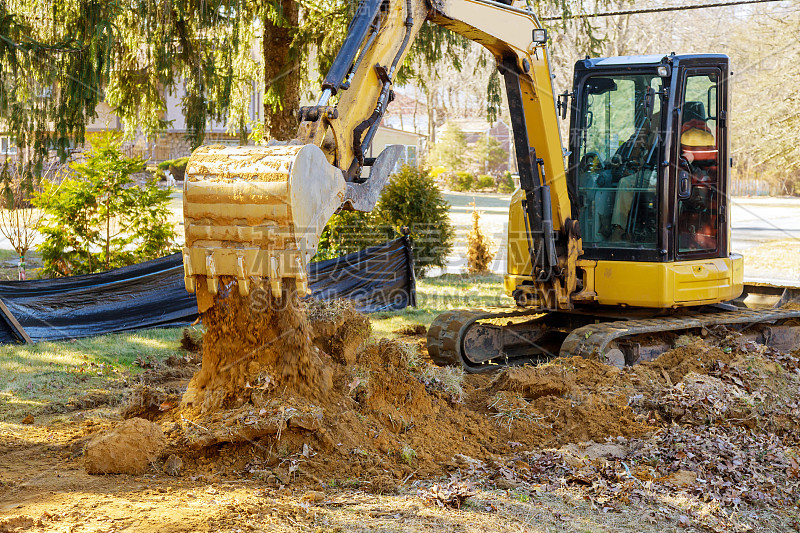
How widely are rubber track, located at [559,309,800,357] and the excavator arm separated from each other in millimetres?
544

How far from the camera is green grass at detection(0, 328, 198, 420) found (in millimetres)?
6805

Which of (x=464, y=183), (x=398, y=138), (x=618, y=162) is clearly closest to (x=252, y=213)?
(x=618, y=162)

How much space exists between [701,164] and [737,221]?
80.2 ft

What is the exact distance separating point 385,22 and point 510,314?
3813 mm

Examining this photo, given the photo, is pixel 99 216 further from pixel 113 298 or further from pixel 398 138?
pixel 398 138

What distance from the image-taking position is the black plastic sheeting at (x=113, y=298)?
8.83 metres

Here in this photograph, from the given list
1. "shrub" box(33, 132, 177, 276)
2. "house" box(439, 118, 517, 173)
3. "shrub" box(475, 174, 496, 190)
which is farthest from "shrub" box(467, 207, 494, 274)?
"house" box(439, 118, 517, 173)

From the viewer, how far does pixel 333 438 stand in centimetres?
492

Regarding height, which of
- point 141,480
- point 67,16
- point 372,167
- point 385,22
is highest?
point 67,16

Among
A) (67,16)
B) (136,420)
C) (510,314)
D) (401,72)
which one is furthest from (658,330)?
(67,16)

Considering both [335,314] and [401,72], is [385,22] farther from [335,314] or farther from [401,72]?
[401,72]

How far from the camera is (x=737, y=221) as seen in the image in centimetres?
2989

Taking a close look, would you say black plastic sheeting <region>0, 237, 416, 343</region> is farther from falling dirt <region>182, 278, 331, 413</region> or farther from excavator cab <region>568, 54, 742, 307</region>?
falling dirt <region>182, 278, 331, 413</region>

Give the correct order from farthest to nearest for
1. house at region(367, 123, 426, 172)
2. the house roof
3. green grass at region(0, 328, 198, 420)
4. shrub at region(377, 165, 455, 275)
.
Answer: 1. the house roof
2. house at region(367, 123, 426, 172)
3. shrub at region(377, 165, 455, 275)
4. green grass at region(0, 328, 198, 420)
